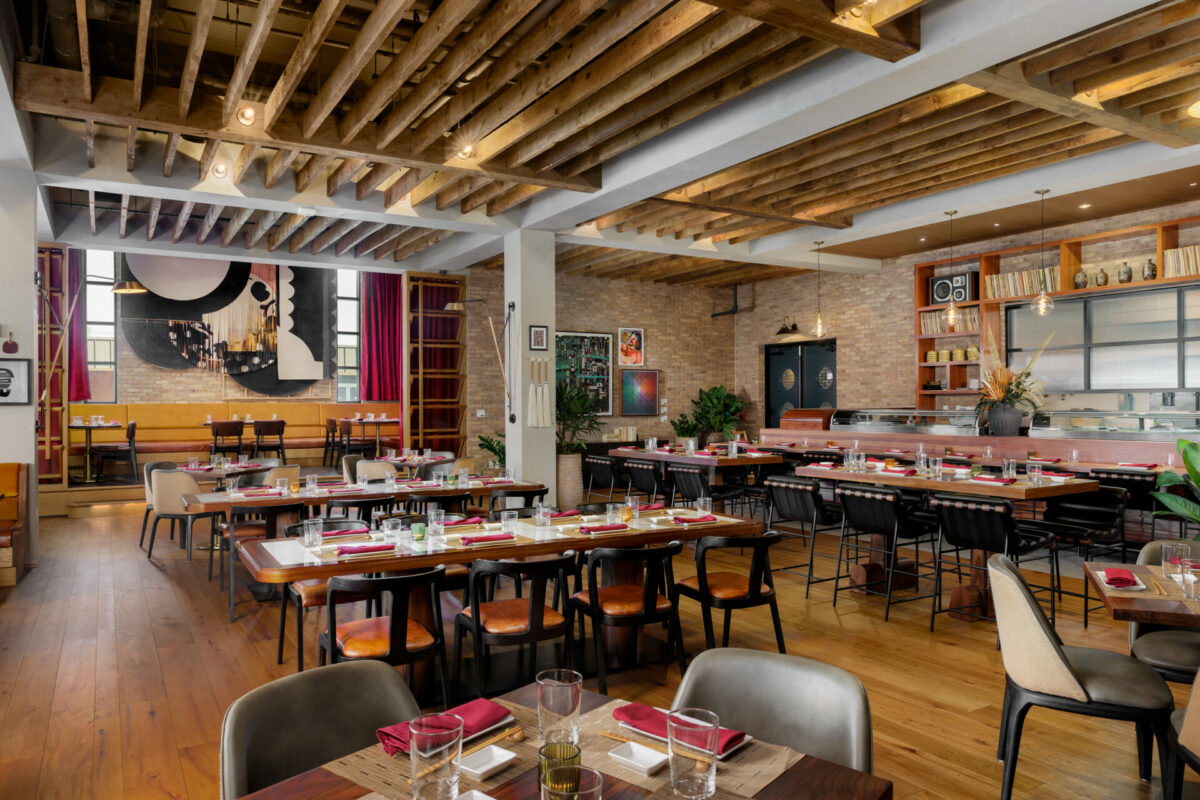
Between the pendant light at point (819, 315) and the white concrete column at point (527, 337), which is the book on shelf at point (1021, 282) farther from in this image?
the white concrete column at point (527, 337)

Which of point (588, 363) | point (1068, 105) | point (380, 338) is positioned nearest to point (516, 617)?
point (1068, 105)

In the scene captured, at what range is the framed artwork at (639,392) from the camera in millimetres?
13805

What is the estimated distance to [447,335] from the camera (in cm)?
1255

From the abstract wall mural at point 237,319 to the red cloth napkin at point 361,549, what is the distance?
11.5 m

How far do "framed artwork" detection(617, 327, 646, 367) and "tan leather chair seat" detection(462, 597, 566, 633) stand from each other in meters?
10.0

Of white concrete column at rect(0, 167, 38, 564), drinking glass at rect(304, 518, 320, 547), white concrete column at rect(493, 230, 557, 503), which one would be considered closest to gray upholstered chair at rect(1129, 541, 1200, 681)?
drinking glass at rect(304, 518, 320, 547)

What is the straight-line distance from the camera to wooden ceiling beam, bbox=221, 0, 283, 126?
3975mm

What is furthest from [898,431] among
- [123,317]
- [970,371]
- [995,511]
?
[123,317]

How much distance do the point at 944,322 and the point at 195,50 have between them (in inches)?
383

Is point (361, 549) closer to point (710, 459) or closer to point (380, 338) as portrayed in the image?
point (710, 459)

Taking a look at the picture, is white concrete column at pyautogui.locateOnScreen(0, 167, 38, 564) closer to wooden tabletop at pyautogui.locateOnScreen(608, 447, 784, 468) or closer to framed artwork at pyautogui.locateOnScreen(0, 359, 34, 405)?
framed artwork at pyautogui.locateOnScreen(0, 359, 34, 405)

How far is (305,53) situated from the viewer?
4.51 meters

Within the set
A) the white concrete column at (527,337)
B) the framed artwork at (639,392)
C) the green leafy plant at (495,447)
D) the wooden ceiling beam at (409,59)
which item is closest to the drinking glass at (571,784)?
the wooden ceiling beam at (409,59)

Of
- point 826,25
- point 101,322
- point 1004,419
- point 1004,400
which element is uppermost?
point 826,25
